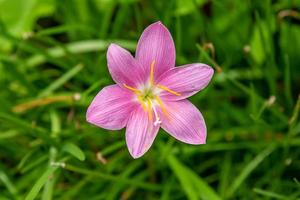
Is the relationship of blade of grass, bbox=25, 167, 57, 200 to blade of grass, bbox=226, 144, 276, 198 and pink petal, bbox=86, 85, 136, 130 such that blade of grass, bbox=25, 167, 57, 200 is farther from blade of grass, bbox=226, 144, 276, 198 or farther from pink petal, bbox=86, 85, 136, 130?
blade of grass, bbox=226, 144, 276, 198

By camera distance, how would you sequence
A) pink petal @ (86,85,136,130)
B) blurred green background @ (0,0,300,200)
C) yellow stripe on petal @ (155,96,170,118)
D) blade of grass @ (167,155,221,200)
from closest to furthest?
pink petal @ (86,85,136,130), yellow stripe on petal @ (155,96,170,118), blade of grass @ (167,155,221,200), blurred green background @ (0,0,300,200)

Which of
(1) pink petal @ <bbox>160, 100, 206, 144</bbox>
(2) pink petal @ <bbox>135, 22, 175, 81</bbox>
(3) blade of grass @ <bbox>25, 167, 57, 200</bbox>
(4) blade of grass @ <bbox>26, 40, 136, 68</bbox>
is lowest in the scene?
(3) blade of grass @ <bbox>25, 167, 57, 200</bbox>

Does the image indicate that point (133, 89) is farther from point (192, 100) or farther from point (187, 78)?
point (192, 100)

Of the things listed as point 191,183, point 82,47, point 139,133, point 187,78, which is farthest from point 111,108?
point 82,47

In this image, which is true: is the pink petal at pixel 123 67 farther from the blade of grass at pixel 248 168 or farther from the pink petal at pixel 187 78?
the blade of grass at pixel 248 168

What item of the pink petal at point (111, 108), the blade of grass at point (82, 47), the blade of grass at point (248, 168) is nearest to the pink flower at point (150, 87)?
the pink petal at point (111, 108)

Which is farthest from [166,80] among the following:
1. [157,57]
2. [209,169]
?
[209,169]

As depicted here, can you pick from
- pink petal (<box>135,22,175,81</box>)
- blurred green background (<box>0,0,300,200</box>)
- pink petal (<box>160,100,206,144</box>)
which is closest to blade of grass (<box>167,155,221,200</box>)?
blurred green background (<box>0,0,300,200</box>)
